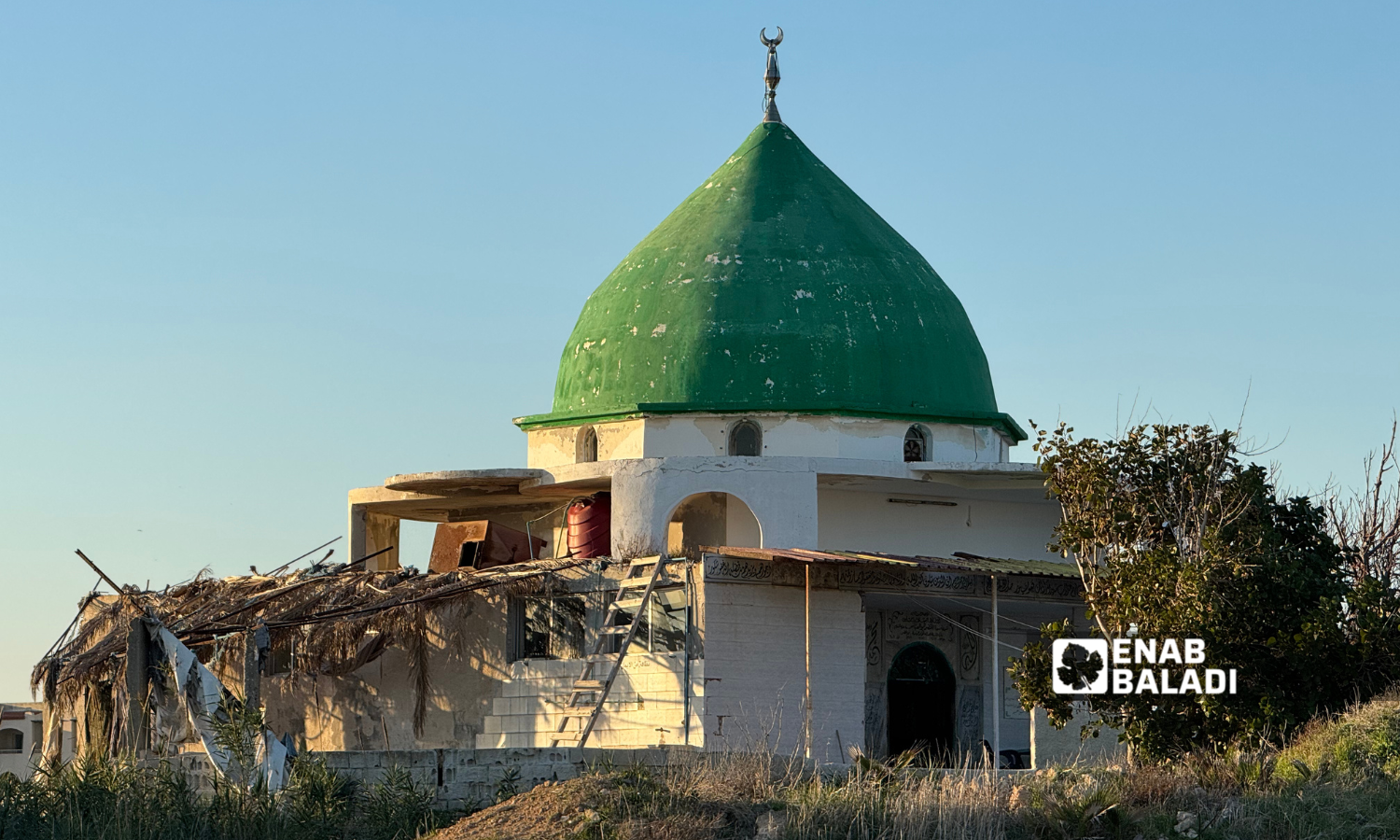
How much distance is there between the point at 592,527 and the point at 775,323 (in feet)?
11.3

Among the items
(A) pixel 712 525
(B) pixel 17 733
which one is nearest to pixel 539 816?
(A) pixel 712 525

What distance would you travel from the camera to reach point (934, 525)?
23734 millimetres

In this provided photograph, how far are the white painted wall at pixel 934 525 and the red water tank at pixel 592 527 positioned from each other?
8.57 feet

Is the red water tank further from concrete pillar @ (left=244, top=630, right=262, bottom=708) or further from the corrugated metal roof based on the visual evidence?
concrete pillar @ (left=244, top=630, right=262, bottom=708)

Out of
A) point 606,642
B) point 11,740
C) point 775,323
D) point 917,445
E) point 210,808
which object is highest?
point 775,323

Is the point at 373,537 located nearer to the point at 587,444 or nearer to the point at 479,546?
the point at 479,546

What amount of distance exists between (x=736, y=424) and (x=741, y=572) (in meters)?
3.06

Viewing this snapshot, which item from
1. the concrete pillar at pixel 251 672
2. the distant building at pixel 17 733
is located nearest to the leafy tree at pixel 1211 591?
the concrete pillar at pixel 251 672

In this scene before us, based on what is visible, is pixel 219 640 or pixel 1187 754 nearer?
pixel 1187 754

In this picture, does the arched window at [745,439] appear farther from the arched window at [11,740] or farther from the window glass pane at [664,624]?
the arched window at [11,740]

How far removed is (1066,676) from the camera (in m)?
17.9

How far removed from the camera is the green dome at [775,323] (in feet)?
76.6

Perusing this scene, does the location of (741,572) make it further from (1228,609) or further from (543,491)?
(1228,609)

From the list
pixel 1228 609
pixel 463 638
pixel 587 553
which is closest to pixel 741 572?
pixel 587 553
